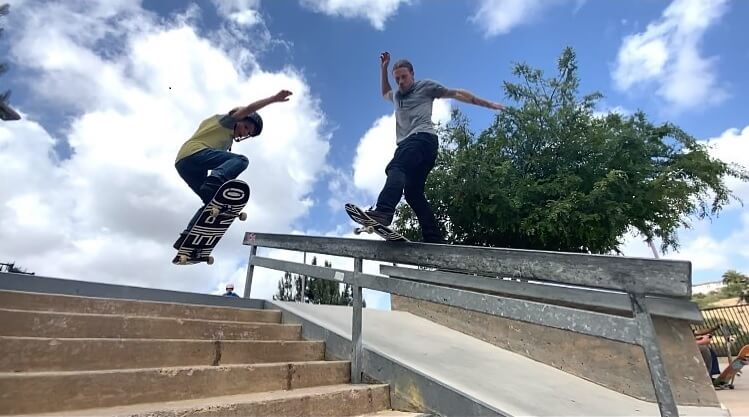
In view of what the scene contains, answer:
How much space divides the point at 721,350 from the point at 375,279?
17.4m

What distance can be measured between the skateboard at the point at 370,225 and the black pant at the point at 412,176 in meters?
0.19

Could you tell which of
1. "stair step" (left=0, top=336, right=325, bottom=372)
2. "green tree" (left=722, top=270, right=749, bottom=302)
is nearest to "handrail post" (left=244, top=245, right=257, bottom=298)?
"stair step" (left=0, top=336, right=325, bottom=372)

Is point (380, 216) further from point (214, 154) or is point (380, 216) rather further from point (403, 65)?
point (214, 154)

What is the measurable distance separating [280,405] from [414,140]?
2407mm

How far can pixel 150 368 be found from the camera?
2355 millimetres

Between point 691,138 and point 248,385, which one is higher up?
point 691,138

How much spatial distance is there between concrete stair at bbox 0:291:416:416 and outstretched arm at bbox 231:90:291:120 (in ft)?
7.91

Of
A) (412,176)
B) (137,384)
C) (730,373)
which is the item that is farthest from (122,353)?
(730,373)

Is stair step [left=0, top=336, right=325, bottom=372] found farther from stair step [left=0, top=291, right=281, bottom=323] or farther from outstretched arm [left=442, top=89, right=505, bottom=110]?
outstretched arm [left=442, top=89, right=505, bottom=110]

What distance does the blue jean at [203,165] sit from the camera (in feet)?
15.4

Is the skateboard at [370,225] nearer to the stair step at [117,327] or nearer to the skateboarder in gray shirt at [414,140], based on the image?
the skateboarder in gray shirt at [414,140]

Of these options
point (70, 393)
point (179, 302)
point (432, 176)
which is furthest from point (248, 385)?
point (432, 176)

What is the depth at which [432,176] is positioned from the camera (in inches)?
454

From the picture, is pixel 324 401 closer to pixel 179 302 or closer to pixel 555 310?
pixel 555 310
